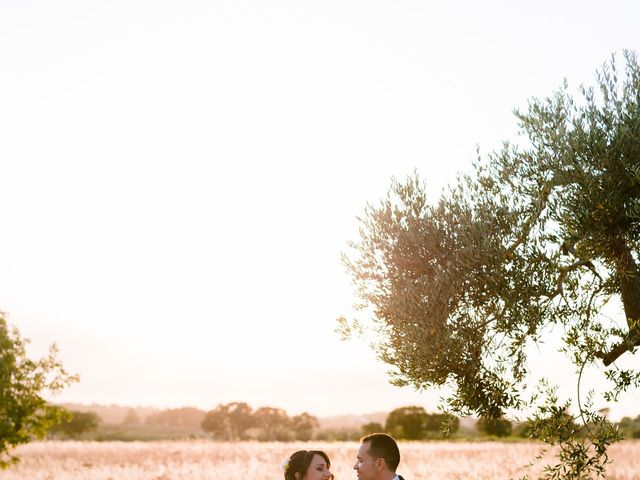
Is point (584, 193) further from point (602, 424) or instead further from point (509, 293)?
point (602, 424)

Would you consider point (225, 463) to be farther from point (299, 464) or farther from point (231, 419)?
point (231, 419)

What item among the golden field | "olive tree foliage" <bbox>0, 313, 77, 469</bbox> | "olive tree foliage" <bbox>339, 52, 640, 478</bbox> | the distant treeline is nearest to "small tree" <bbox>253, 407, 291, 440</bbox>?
the distant treeline

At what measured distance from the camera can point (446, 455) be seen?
1314 inches

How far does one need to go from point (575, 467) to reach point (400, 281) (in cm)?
505

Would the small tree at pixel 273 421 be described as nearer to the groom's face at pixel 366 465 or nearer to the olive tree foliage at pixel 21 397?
the olive tree foliage at pixel 21 397

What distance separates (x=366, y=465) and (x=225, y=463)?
2250 centimetres

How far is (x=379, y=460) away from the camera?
9758 millimetres

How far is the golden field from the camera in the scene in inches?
1018

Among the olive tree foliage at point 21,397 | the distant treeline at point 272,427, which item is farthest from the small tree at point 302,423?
the olive tree foliage at point 21,397

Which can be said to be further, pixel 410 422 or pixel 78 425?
pixel 78 425

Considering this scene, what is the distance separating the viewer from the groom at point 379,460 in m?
9.77

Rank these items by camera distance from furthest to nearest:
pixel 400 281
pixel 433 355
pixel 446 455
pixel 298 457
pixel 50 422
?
pixel 446 455 → pixel 50 422 → pixel 400 281 → pixel 433 355 → pixel 298 457

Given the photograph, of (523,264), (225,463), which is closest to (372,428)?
(225,463)

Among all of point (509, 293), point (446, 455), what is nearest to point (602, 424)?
point (509, 293)
